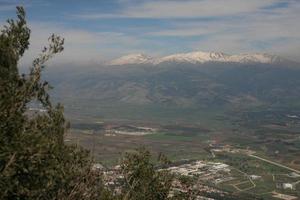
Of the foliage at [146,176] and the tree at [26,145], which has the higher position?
the tree at [26,145]

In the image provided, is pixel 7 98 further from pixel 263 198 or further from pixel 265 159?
pixel 265 159

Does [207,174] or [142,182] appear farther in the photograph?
[207,174]

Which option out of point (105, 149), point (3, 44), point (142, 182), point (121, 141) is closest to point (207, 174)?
point (105, 149)

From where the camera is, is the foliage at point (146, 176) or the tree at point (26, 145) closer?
the tree at point (26, 145)

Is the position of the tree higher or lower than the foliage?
higher

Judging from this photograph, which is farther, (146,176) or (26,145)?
(146,176)

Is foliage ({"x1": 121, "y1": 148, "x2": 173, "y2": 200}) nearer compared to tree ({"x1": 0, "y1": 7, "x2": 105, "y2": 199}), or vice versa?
tree ({"x1": 0, "y1": 7, "x2": 105, "y2": 199})

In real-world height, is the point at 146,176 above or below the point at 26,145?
below

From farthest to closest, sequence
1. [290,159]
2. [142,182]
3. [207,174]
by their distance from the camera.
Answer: [290,159] < [207,174] < [142,182]
